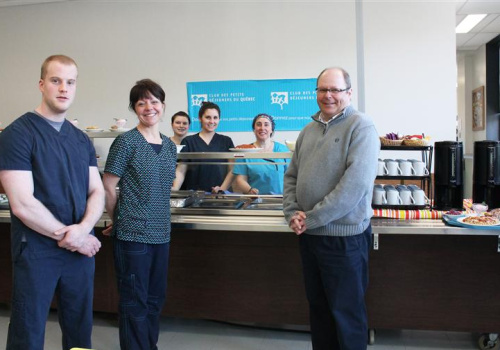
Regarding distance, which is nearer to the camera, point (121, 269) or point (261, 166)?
point (121, 269)

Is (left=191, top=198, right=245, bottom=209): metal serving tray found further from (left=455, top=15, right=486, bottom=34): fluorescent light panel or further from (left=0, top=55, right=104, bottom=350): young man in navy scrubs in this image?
(left=455, top=15, right=486, bottom=34): fluorescent light panel

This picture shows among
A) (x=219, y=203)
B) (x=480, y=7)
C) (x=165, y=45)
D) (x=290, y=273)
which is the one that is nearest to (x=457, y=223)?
(x=290, y=273)

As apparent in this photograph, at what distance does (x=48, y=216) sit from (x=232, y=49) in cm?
327

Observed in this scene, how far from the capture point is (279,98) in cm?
434

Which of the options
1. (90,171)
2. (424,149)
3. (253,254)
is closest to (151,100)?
(90,171)

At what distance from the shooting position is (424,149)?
2139 mm

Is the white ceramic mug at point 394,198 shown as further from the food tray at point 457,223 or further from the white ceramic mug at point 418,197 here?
the food tray at point 457,223

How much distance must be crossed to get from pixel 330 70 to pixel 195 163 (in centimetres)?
95

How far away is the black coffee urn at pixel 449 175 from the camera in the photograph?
6.85 ft

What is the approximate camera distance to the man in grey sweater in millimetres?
1606

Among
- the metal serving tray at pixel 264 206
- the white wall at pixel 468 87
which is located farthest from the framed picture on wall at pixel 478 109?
the metal serving tray at pixel 264 206

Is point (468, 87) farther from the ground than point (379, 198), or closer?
farther from the ground

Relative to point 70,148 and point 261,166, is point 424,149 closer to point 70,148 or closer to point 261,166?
point 261,166

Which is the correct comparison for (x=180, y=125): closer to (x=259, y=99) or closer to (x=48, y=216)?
(x=259, y=99)
